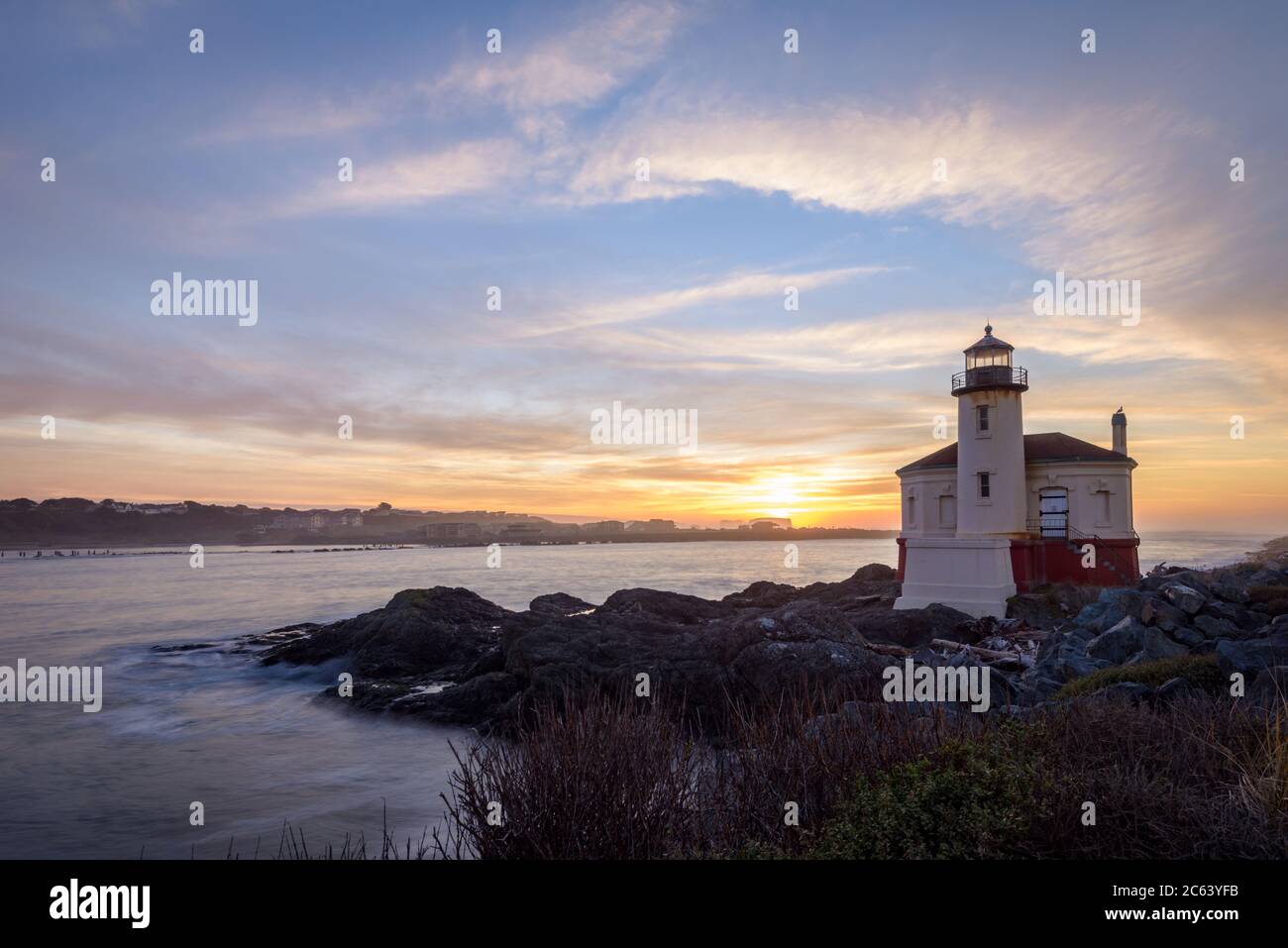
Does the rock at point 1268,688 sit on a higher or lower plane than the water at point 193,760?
higher

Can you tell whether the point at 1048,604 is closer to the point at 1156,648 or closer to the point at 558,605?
the point at 1156,648

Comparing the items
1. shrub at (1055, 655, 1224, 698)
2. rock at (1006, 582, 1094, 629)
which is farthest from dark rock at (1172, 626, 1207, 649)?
rock at (1006, 582, 1094, 629)

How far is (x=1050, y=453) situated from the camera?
33.4 m

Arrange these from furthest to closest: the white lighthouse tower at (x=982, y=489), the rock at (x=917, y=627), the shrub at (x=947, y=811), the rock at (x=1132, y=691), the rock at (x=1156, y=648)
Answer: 1. the white lighthouse tower at (x=982, y=489)
2. the rock at (x=917, y=627)
3. the rock at (x=1156, y=648)
4. the rock at (x=1132, y=691)
5. the shrub at (x=947, y=811)

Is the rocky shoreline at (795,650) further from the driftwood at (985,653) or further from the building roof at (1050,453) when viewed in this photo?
the building roof at (1050,453)

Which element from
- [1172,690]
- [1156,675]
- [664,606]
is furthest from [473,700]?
[664,606]

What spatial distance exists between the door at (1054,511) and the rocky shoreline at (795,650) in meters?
3.75

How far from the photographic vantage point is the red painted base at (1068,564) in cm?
3123

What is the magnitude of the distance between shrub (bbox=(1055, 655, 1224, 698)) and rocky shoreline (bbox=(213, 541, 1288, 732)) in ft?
0.45

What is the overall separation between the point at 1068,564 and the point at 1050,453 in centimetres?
507

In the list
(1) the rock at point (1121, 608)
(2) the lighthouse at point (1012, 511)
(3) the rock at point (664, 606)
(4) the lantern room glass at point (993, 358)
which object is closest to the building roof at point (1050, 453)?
(2) the lighthouse at point (1012, 511)
